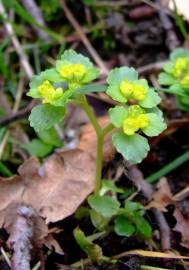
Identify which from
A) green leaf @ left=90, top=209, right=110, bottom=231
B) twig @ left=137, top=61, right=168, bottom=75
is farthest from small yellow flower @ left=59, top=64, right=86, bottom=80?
twig @ left=137, top=61, right=168, bottom=75

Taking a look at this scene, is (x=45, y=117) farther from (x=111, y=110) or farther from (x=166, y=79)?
(x=166, y=79)

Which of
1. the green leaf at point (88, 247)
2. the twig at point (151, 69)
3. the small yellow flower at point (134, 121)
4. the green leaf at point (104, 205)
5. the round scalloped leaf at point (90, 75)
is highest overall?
the round scalloped leaf at point (90, 75)

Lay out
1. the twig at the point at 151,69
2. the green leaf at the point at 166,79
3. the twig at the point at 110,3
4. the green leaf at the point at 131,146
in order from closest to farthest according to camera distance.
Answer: the green leaf at the point at 131,146 → the green leaf at the point at 166,79 → the twig at the point at 151,69 → the twig at the point at 110,3

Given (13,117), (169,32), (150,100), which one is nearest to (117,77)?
(150,100)

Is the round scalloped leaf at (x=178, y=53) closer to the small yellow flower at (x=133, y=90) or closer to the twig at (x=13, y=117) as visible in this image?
the small yellow flower at (x=133, y=90)

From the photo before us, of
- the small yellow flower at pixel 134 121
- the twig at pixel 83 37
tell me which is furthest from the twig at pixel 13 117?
the small yellow flower at pixel 134 121

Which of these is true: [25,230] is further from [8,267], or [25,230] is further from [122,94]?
[122,94]
